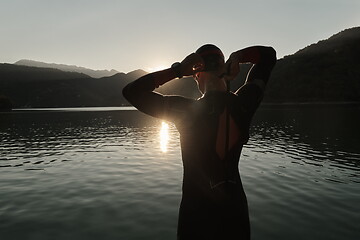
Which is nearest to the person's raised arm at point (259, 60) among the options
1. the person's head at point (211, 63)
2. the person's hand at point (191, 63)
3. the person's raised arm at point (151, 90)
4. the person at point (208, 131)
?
the person at point (208, 131)

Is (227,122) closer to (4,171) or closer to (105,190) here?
(105,190)

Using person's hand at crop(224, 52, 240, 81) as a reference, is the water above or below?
below

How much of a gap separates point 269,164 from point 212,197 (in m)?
21.9

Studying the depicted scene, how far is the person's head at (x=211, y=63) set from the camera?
111 inches

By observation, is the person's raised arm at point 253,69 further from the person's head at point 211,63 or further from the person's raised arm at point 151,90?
the person's raised arm at point 151,90

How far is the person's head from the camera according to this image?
2811 mm

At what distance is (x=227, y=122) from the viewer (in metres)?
2.88

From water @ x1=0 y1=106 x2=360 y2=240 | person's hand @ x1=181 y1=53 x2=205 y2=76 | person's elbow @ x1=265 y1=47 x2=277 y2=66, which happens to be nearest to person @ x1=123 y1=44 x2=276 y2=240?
person's hand @ x1=181 y1=53 x2=205 y2=76

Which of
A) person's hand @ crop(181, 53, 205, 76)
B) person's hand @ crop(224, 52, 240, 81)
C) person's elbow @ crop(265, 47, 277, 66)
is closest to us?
person's hand @ crop(181, 53, 205, 76)

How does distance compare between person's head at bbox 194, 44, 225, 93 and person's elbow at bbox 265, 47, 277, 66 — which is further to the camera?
person's elbow at bbox 265, 47, 277, 66

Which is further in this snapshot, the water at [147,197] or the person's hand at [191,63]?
the water at [147,197]

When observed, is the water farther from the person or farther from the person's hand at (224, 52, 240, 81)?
the person's hand at (224, 52, 240, 81)

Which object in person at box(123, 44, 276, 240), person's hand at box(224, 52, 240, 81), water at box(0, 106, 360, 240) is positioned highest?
person's hand at box(224, 52, 240, 81)

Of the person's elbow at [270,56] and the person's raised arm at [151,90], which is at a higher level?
the person's elbow at [270,56]
